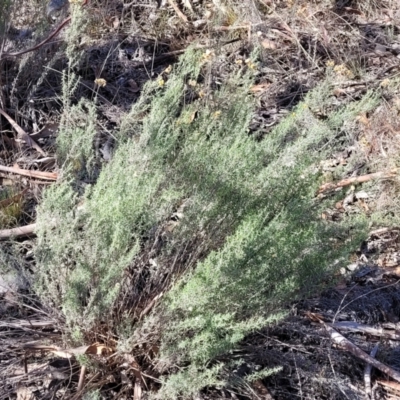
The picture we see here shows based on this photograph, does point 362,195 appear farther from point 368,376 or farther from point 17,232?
point 17,232

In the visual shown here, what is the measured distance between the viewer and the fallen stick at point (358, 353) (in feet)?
8.71

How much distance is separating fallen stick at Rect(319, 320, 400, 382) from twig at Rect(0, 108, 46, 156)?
6.37 feet

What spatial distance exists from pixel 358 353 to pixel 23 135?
2.26m

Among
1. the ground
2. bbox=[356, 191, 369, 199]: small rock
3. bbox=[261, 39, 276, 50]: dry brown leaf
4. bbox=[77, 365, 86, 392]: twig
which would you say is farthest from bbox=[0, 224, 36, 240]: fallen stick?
bbox=[261, 39, 276, 50]: dry brown leaf

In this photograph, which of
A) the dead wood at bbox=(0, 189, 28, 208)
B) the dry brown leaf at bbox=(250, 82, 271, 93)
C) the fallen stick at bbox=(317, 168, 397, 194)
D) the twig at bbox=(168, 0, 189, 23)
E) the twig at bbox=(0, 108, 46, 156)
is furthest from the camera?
the twig at bbox=(168, 0, 189, 23)

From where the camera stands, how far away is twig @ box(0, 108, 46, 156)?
151 inches

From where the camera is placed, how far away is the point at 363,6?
17.2 ft

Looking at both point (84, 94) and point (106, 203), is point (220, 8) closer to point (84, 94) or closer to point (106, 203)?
point (84, 94)

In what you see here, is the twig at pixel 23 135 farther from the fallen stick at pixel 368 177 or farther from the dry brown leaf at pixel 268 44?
the dry brown leaf at pixel 268 44

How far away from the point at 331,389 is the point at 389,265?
1.09 metres

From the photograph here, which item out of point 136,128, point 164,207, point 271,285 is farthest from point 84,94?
point 271,285

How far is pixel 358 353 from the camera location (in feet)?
8.83

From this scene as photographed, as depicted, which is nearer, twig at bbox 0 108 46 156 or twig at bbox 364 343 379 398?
twig at bbox 364 343 379 398

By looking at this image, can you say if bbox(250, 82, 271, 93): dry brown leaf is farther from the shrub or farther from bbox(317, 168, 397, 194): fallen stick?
the shrub
